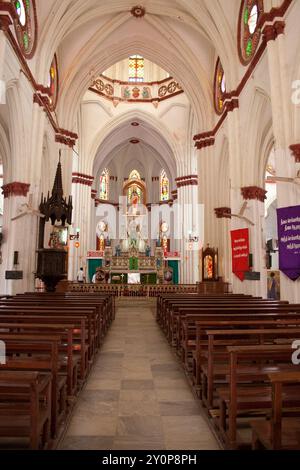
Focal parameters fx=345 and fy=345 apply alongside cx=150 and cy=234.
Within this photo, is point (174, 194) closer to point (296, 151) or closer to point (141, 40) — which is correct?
point (141, 40)

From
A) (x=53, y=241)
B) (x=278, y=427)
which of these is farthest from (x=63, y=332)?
(x=53, y=241)

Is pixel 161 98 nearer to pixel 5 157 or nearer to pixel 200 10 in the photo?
pixel 200 10

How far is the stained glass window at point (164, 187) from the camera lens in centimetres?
3634

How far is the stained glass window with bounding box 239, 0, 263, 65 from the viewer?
Answer: 13.3 m

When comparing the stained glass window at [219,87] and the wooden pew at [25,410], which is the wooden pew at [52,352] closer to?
the wooden pew at [25,410]

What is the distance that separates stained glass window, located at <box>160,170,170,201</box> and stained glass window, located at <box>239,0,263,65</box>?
21.7 m

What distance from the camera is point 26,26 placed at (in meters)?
13.8

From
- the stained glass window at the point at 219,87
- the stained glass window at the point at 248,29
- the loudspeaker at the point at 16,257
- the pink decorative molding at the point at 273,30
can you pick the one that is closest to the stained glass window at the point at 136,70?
the stained glass window at the point at 219,87

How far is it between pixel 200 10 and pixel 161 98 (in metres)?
13.3

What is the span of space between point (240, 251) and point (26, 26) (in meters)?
12.4

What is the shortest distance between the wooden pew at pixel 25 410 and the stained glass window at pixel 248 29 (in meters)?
14.1

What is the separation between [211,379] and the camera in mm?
3783

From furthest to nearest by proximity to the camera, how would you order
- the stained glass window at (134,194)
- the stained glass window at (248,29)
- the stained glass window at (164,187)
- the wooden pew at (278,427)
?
the stained glass window at (134,194), the stained glass window at (164,187), the stained glass window at (248,29), the wooden pew at (278,427)

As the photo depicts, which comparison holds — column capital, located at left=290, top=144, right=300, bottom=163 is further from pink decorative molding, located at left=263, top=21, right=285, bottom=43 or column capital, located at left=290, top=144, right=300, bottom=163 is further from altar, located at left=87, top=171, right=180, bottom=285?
altar, located at left=87, top=171, right=180, bottom=285
